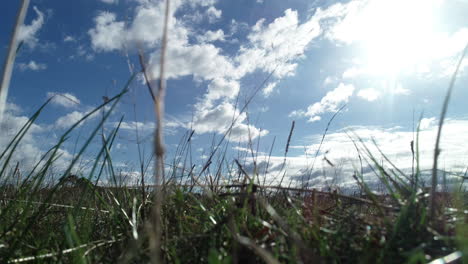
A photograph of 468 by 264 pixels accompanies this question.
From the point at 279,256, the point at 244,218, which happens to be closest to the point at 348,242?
the point at 279,256

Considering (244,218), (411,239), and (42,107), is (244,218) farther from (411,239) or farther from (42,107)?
(42,107)

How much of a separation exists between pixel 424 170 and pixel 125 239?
1.52 meters

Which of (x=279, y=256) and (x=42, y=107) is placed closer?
(x=279, y=256)

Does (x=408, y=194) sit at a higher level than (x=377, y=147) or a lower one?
lower

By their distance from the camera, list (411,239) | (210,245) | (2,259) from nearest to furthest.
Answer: (411,239) < (210,245) < (2,259)

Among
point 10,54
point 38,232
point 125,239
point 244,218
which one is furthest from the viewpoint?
point 38,232

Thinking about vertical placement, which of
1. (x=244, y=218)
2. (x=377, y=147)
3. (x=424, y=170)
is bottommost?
(x=244, y=218)

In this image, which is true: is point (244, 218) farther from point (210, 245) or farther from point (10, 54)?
point (10, 54)

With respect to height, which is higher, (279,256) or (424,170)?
(424,170)

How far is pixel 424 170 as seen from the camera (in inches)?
60.4

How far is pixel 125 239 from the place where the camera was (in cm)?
181

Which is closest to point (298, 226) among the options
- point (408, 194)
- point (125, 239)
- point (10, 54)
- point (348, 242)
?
point (348, 242)

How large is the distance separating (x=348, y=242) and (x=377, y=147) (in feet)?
2.54

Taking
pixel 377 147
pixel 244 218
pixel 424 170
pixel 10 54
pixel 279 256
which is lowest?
pixel 279 256
